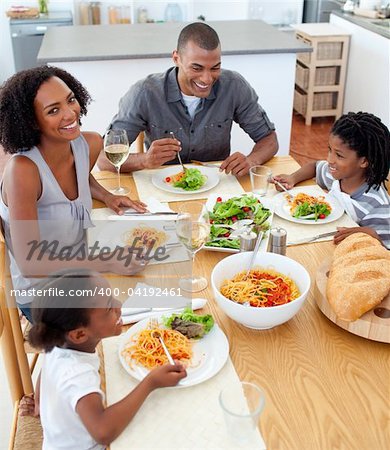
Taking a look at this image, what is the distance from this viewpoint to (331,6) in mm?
5430

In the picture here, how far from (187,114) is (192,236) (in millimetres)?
1130

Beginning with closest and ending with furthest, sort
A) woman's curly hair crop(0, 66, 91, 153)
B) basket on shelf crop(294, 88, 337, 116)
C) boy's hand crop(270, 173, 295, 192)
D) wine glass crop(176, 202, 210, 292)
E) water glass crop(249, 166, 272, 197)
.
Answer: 1. wine glass crop(176, 202, 210, 292)
2. woman's curly hair crop(0, 66, 91, 153)
3. water glass crop(249, 166, 272, 197)
4. boy's hand crop(270, 173, 295, 192)
5. basket on shelf crop(294, 88, 337, 116)

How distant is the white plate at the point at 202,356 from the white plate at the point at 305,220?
586 millimetres

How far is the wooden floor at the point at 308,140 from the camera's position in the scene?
14.4 feet

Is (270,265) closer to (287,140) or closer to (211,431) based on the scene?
(211,431)

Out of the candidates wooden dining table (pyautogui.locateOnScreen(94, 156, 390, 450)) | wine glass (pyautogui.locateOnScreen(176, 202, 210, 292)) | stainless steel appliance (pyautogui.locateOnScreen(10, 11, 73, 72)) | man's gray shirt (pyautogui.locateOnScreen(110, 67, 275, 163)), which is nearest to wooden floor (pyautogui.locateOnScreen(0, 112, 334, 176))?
stainless steel appliance (pyautogui.locateOnScreen(10, 11, 73, 72))

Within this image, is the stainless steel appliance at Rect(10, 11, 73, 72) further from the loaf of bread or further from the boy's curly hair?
the loaf of bread

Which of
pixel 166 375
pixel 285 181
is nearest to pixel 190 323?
pixel 166 375

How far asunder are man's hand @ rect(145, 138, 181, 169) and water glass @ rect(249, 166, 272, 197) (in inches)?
13.1

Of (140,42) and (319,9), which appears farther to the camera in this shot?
(319,9)

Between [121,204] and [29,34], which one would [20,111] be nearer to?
[121,204]

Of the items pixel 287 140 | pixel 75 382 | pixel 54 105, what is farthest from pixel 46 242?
pixel 287 140

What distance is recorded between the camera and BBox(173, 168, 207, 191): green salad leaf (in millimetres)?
1960

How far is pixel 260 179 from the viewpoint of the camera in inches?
72.8
